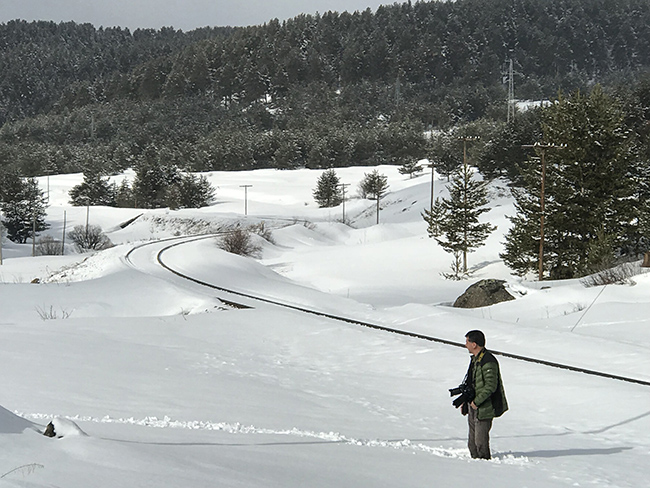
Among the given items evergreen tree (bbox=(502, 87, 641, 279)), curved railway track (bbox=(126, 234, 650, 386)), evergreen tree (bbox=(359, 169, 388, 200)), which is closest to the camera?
curved railway track (bbox=(126, 234, 650, 386))

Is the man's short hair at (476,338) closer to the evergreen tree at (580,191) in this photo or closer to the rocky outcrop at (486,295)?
the rocky outcrop at (486,295)

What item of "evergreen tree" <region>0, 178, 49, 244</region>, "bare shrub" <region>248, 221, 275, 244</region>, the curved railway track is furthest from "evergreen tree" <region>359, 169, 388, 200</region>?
the curved railway track

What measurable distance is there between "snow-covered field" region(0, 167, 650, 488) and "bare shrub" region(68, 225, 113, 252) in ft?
144

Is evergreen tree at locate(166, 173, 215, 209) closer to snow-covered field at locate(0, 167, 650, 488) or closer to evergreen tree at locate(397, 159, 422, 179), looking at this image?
evergreen tree at locate(397, 159, 422, 179)

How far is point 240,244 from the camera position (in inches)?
2090

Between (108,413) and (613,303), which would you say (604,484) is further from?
(613,303)

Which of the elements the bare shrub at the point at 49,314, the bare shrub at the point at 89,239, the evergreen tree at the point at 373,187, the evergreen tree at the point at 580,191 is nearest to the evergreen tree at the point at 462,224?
the evergreen tree at the point at 580,191

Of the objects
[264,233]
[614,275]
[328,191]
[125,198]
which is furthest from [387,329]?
[125,198]

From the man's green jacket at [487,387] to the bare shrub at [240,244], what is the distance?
1770 inches

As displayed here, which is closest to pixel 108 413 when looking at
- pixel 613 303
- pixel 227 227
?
pixel 613 303

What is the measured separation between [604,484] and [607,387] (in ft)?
17.2

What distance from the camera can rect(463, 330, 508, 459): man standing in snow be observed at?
7012 mm

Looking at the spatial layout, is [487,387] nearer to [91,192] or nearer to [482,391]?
[482,391]

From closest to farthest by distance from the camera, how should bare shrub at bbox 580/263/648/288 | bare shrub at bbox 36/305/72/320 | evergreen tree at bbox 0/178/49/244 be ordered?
1. bare shrub at bbox 36/305/72/320
2. bare shrub at bbox 580/263/648/288
3. evergreen tree at bbox 0/178/49/244
